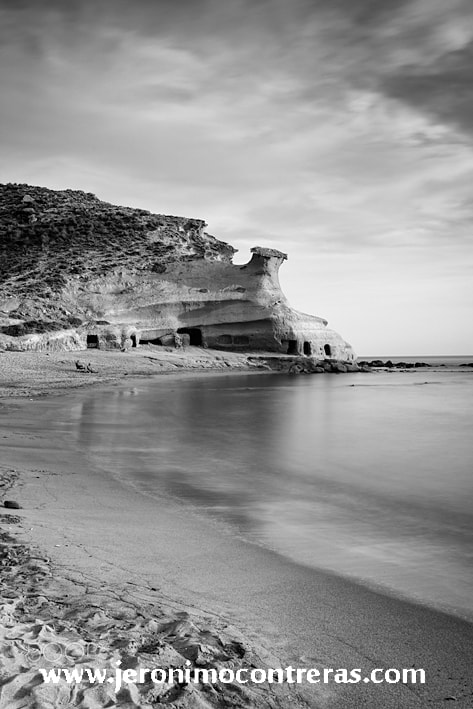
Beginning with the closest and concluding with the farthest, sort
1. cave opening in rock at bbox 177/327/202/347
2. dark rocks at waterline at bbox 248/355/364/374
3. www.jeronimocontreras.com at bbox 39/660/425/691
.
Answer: www.jeronimocontreras.com at bbox 39/660/425/691, dark rocks at waterline at bbox 248/355/364/374, cave opening in rock at bbox 177/327/202/347

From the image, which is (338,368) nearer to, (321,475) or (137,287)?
(137,287)

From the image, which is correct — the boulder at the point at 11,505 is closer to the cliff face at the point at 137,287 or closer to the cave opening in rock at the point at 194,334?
the cliff face at the point at 137,287

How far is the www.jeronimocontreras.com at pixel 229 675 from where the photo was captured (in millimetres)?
2727

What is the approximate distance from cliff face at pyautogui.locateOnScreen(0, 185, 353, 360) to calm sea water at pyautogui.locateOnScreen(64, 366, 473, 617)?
21.9 meters

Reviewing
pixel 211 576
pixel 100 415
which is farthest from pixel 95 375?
pixel 211 576

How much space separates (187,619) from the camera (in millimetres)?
3494

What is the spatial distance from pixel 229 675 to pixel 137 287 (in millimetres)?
46151

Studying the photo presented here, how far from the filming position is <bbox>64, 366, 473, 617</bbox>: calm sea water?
534cm

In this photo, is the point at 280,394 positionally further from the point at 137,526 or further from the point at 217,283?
the point at 217,283

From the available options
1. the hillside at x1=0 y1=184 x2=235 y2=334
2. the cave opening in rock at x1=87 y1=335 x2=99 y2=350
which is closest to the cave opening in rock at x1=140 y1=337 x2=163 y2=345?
the hillside at x1=0 y1=184 x2=235 y2=334

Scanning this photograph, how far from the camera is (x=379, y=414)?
20.5 m

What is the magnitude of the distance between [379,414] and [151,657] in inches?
724

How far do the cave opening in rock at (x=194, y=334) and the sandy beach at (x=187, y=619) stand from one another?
4267 centimetres

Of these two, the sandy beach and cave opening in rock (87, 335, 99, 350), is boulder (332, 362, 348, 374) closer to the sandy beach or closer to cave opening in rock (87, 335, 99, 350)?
cave opening in rock (87, 335, 99, 350)
